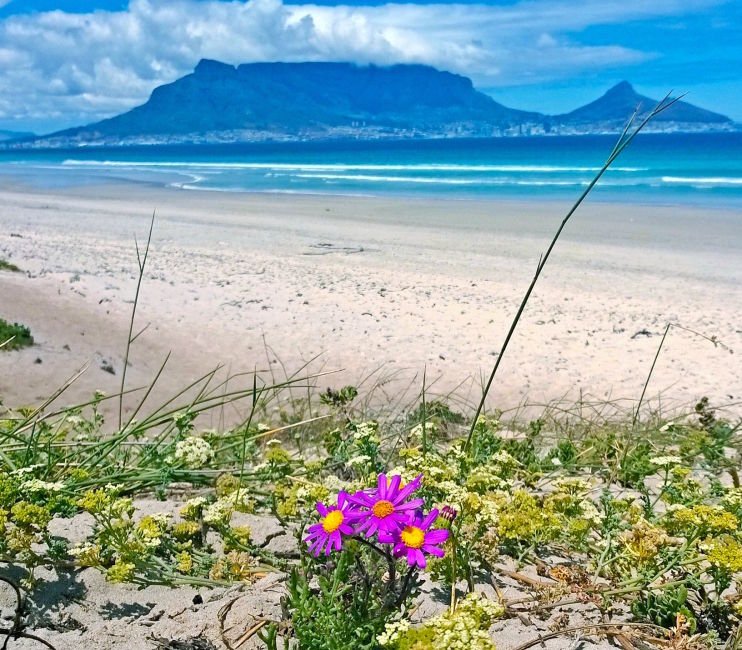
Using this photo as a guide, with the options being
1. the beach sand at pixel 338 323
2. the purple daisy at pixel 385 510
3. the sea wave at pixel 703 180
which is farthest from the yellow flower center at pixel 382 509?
the sea wave at pixel 703 180

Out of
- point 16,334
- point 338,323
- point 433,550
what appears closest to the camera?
point 433,550

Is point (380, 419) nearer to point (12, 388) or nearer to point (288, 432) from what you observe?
point (288, 432)

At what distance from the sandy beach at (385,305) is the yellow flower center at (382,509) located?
227 cm

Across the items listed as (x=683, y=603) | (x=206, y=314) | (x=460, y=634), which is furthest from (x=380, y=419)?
(x=206, y=314)

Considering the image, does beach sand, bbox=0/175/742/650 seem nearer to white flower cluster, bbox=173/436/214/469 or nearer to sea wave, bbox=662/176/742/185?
white flower cluster, bbox=173/436/214/469

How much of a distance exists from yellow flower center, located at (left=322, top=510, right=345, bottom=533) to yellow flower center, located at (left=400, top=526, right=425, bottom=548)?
0.13 meters

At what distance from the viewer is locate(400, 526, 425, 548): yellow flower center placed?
1.44 m

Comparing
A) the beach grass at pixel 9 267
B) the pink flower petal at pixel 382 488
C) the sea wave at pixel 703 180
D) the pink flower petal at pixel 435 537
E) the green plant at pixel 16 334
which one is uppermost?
the sea wave at pixel 703 180

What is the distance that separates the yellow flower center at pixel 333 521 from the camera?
148 cm

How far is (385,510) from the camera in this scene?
1.48 m

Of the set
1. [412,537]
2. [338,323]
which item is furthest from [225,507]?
[338,323]

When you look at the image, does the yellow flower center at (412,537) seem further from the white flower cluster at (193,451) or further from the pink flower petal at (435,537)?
the white flower cluster at (193,451)

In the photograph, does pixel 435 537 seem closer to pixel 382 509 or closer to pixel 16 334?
pixel 382 509

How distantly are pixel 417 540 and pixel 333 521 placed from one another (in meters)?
0.17
